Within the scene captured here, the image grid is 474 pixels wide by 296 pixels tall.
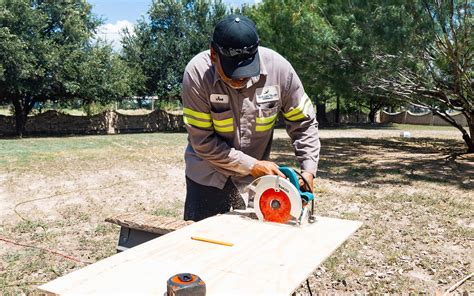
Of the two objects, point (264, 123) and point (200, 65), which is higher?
point (200, 65)

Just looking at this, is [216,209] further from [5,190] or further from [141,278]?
[5,190]

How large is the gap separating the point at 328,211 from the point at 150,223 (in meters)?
3.59

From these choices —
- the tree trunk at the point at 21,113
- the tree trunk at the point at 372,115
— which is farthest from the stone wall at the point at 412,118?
the tree trunk at the point at 21,113

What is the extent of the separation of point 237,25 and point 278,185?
0.84 metres

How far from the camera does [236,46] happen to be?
81.7 inches

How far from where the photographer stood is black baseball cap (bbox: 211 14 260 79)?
207cm

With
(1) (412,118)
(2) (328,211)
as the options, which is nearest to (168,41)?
(2) (328,211)

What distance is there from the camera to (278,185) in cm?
217

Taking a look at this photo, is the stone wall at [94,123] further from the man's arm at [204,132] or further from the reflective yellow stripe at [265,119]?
the reflective yellow stripe at [265,119]

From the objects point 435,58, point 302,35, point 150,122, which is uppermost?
point 302,35

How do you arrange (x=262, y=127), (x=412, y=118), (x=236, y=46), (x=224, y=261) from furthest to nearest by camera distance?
(x=412, y=118)
(x=262, y=127)
(x=236, y=46)
(x=224, y=261)

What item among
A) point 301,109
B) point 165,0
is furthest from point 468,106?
point 165,0

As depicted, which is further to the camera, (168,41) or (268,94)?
(168,41)

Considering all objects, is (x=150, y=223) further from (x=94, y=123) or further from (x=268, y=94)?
(x=94, y=123)
